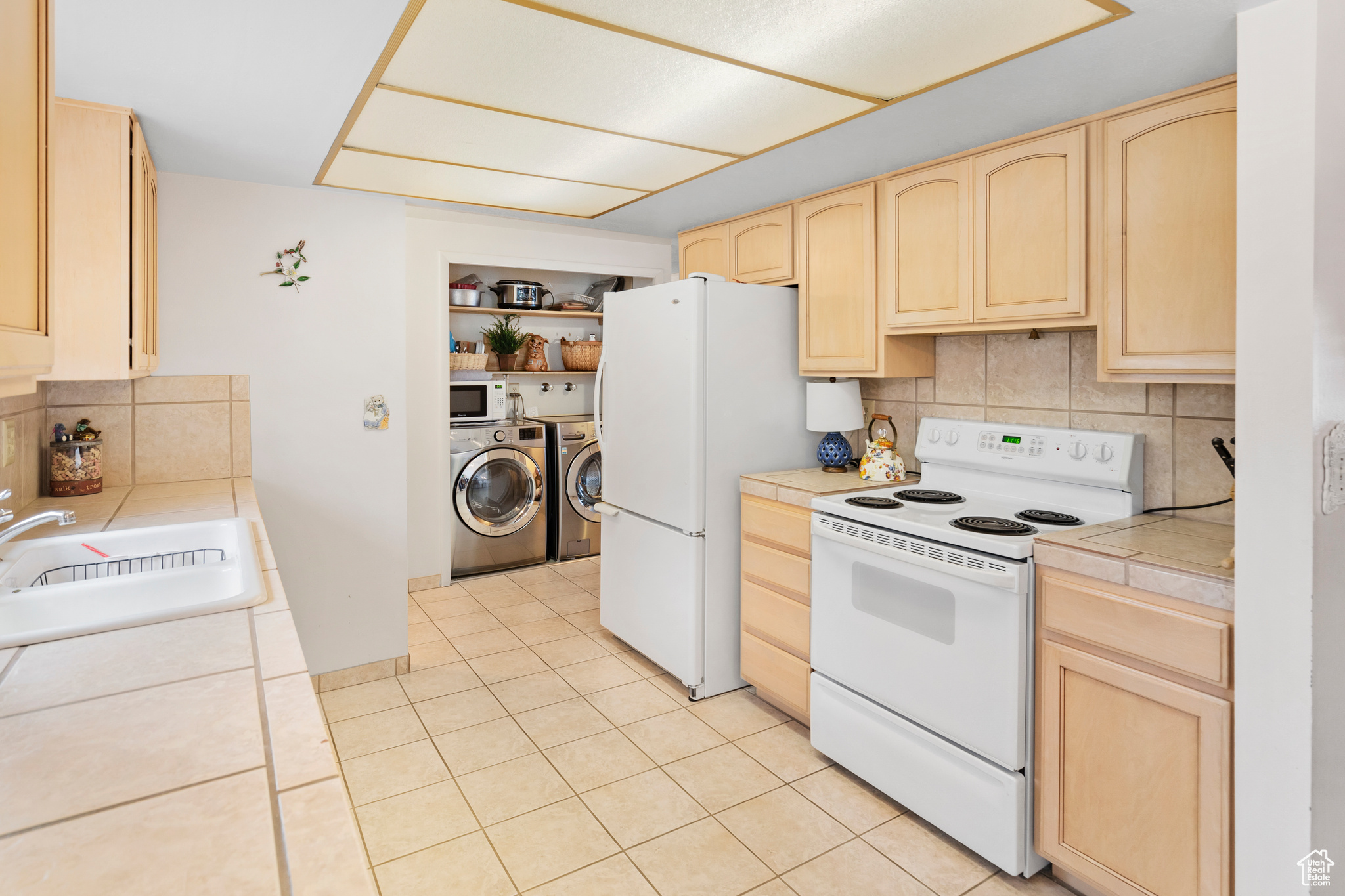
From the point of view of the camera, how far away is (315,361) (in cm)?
286

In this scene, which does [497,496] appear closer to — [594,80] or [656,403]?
[656,403]

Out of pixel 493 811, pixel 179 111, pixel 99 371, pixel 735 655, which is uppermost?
pixel 179 111

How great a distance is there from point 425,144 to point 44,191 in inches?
57.6

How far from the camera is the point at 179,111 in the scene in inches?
77.9

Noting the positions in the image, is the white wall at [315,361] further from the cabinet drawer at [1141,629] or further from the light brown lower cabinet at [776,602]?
the cabinet drawer at [1141,629]

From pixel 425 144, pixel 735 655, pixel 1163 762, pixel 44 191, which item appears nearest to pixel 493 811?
pixel 735 655

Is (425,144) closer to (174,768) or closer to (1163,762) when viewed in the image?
(174,768)

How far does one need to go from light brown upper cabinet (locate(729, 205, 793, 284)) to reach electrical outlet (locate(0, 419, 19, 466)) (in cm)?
258

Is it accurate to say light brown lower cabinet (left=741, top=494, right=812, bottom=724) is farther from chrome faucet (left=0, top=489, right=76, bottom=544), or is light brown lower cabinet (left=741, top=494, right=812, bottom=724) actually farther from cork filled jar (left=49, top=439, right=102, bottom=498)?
cork filled jar (left=49, top=439, right=102, bottom=498)

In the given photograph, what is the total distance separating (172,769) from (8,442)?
1.71 metres

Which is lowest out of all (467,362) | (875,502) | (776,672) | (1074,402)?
(776,672)

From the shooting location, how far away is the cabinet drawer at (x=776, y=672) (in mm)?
2609

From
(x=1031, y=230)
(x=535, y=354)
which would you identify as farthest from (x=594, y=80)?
(x=535, y=354)

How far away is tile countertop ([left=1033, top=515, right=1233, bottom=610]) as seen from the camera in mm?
→ 1513
